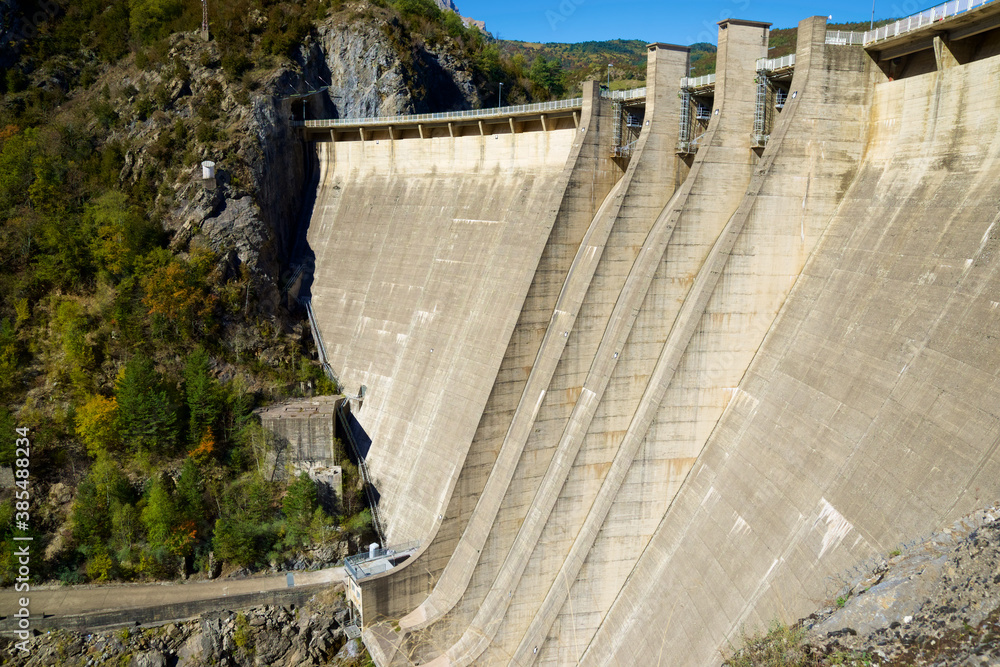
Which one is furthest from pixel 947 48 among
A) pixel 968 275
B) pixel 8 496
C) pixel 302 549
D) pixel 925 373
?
pixel 8 496

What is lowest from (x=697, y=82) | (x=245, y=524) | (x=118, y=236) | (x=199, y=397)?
(x=245, y=524)

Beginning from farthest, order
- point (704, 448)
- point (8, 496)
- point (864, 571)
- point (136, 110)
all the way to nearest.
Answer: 1. point (136, 110)
2. point (8, 496)
3. point (704, 448)
4. point (864, 571)

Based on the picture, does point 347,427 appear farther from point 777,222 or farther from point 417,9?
point 417,9

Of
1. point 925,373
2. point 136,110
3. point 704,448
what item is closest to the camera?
point 925,373

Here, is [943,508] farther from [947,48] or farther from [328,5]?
[328,5]

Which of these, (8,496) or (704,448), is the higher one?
(704,448)

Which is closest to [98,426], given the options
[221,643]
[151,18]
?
[221,643]

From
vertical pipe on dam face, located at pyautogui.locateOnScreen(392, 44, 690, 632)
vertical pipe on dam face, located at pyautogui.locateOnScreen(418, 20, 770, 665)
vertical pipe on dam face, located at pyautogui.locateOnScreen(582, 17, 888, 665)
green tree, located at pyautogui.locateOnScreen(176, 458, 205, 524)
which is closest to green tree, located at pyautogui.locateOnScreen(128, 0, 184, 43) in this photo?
green tree, located at pyautogui.locateOnScreen(176, 458, 205, 524)

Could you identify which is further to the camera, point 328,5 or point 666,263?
point 328,5
